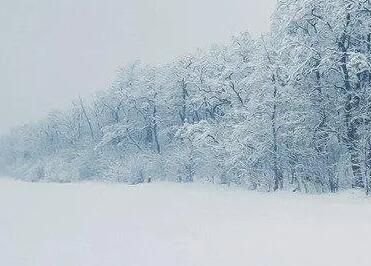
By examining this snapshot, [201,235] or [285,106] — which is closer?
[201,235]

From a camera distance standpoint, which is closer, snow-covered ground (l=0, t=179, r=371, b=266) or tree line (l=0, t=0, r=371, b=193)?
snow-covered ground (l=0, t=179, r=371, b=266)

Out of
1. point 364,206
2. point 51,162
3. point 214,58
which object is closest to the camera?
point 364,206

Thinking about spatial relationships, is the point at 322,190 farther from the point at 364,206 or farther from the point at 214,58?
the point at 214,58

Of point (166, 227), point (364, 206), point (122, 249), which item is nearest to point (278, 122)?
point (364, 206)

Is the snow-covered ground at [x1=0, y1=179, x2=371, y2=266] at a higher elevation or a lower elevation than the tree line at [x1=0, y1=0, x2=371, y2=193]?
lower

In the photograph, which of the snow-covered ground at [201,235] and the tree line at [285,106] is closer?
the snow-covered ground at [201,235]

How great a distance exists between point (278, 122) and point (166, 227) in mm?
16188

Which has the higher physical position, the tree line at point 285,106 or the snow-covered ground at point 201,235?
the tree line at point 285,106

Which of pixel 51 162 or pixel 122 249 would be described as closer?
pixel 122 249

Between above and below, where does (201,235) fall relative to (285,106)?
below

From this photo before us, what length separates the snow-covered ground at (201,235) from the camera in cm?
1190

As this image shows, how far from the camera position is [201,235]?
1562 centimetres

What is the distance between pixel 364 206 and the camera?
20.4 m

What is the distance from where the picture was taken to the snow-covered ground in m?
11.9
